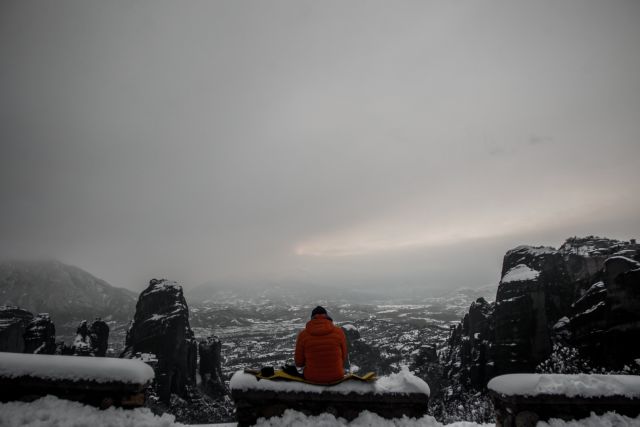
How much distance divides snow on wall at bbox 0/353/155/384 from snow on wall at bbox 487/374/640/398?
8.52m

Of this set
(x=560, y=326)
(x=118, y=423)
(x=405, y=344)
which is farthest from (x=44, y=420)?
(x=405, y=344)

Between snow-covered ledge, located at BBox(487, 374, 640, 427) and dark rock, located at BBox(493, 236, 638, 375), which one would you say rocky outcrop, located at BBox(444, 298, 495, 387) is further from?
snow-covered ledge, located at BBox(487, 374, 640, 427)

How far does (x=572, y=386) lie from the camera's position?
724cm

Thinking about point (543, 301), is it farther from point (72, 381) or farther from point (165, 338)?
point (165, 338)

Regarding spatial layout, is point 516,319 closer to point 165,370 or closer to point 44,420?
point 44,420

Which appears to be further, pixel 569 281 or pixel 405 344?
pixel 405 344

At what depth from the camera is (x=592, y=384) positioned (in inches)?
288

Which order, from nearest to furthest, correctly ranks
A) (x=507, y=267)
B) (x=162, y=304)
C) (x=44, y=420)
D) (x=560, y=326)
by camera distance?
(x=44, y=420) < (x=560, y=326) < (x=507, y=267) < (x=162, y=304)

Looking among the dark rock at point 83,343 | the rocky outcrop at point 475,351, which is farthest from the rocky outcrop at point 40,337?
the rocky outcrop at point 475,351

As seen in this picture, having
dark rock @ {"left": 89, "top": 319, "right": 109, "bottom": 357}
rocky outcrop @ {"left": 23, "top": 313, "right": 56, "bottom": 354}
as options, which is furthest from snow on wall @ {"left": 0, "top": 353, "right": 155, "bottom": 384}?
rocky outcrop @ {"left": 23, "top": 313, "right": 56, "bottom": 354}

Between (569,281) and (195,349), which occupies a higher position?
(569,281)

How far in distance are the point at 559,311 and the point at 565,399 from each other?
2910 inches

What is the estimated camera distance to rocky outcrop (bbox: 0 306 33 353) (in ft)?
358

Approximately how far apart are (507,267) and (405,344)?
88.0 m
